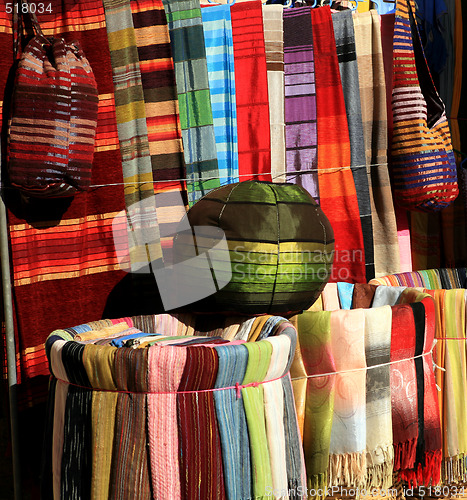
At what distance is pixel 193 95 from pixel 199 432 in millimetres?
1170

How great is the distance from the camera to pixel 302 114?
211 centimetres

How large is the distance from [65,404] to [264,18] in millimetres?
1451

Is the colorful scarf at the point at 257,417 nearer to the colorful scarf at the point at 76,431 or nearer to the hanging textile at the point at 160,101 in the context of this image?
the colorful scarf at the point at 76,431

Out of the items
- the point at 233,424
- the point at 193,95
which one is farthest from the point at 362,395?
the point at 193,95

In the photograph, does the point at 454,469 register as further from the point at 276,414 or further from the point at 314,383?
the point at 276,414

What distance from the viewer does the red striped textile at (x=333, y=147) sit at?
210 centimetres

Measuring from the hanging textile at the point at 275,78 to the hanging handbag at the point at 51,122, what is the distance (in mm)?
638

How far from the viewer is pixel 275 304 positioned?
1467mm

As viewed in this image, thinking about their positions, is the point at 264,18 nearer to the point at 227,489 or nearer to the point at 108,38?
the point at 108,38

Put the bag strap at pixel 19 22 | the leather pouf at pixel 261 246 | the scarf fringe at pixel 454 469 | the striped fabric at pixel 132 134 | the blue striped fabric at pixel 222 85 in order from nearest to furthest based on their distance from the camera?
the leather pouf at pixel 261 246, the scarf fringe at pixel 454 469, the bag strap at pixel 19 22, the striped fabric at pixel 132 134, the blue striped fabric at pixel 222 85

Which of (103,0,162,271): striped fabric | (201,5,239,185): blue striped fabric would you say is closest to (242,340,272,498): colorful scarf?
(103,0,162,271): striped fabric

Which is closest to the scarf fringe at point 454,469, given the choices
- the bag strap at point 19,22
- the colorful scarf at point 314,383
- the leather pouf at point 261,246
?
the colorful scarf at point 314,383

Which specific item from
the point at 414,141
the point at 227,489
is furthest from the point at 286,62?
the point at 227,489

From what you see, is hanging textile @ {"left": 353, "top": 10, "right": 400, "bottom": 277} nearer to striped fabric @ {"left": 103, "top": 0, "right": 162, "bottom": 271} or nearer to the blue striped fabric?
the blue striped fabric
